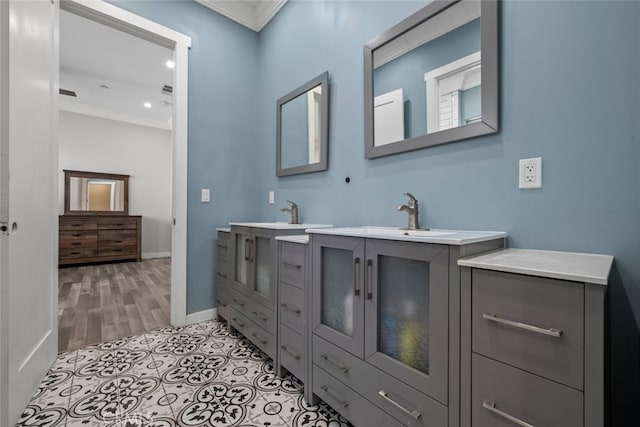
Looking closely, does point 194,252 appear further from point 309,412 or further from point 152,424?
point 309,412

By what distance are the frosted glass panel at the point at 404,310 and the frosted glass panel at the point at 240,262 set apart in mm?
1228

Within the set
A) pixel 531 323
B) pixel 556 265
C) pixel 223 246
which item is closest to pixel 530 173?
pixel 556 265

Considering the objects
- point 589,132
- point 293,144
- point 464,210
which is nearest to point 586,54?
point 589,132

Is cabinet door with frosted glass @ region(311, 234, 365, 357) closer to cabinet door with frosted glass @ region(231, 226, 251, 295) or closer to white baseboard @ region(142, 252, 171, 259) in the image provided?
cabinet door with frosted glass @ region(231, 226, 251, 295)

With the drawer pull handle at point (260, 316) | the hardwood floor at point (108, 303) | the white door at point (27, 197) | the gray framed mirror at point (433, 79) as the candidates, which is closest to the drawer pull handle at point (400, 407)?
the drawer pull handle at point (260, 316)

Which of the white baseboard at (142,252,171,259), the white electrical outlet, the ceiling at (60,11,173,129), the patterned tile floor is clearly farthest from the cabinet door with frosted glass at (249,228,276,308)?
the white baseboard at (142,252,171,259)

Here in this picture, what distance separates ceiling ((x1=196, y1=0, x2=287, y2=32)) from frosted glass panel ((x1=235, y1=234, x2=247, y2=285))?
83.1 inches

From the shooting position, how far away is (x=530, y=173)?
1095 mm

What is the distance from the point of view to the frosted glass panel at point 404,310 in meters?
0.97

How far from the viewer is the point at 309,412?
1327 millimetres

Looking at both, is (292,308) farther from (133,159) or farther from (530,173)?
(133,159)

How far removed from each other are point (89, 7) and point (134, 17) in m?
0.28

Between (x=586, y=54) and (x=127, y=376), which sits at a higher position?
(x=586, y=54)

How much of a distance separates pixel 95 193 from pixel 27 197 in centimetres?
451
